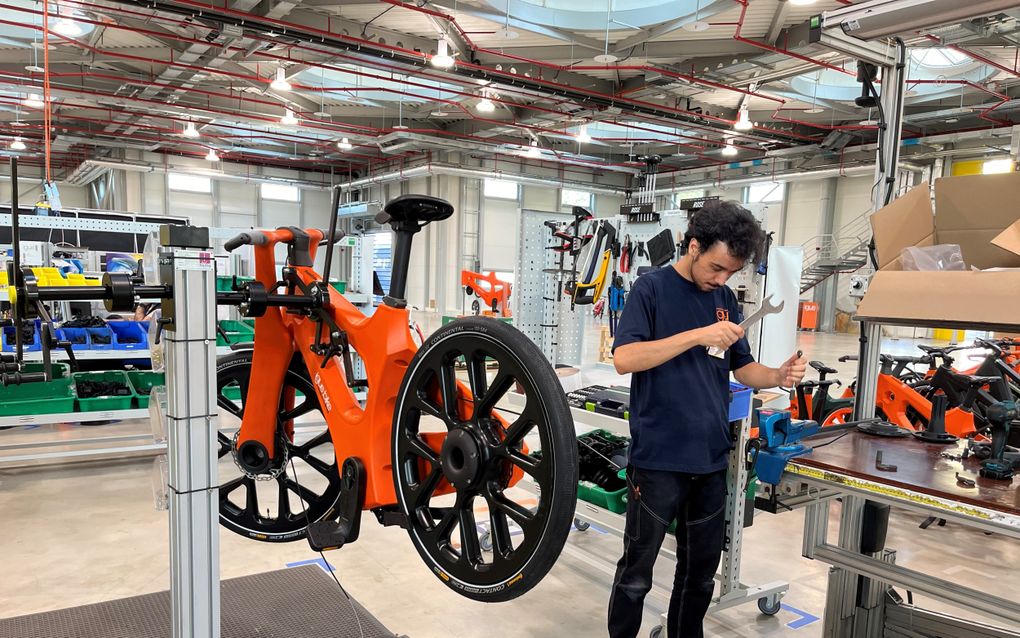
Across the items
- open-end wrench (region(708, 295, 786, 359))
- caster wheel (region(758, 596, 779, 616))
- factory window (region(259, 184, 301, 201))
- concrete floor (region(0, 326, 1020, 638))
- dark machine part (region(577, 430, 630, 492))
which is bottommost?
concrete floor (region(0, 326, 1020, 638))

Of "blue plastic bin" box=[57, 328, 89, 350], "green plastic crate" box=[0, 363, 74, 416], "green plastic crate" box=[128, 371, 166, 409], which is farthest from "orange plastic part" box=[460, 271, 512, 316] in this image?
"green plastic crate" box=[0, 363, 74, 416]

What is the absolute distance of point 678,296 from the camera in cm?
197

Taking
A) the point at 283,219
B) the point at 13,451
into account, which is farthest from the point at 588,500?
the point at 283,219

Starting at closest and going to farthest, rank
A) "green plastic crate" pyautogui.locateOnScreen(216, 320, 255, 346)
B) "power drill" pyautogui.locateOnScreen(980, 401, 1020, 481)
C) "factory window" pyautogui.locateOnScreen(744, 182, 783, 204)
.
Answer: "power drill" pyautogui.locateOnScreen(980, 401, 1020, 481)
"green plastic crate" pyautogui.locateOnScreen(216, 320, 255, 346)
"factory window" pyautogui.locateOnScreen(744, 182, 783, 204)

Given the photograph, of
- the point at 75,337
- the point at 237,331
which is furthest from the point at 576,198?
the point at 75,337

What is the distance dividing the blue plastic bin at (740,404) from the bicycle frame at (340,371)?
0.96m

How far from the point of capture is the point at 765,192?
1611 cm

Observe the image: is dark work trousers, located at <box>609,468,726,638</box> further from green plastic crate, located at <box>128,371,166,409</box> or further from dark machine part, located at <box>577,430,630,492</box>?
green plastic crate, located at <box>128,371,166,409</box>

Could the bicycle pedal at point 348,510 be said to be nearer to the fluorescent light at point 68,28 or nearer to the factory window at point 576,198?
the fluorescent light at point 68,28

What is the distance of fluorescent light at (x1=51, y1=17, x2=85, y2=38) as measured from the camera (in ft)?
25.8

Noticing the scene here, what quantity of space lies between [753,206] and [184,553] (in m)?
4.32

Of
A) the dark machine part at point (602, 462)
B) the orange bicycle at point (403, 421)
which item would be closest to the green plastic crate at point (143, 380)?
the orange bicycle at point (403, 421)

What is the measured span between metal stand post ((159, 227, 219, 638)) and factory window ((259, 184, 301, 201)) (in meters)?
17.7

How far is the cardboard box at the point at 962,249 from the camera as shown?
1.59 metres
